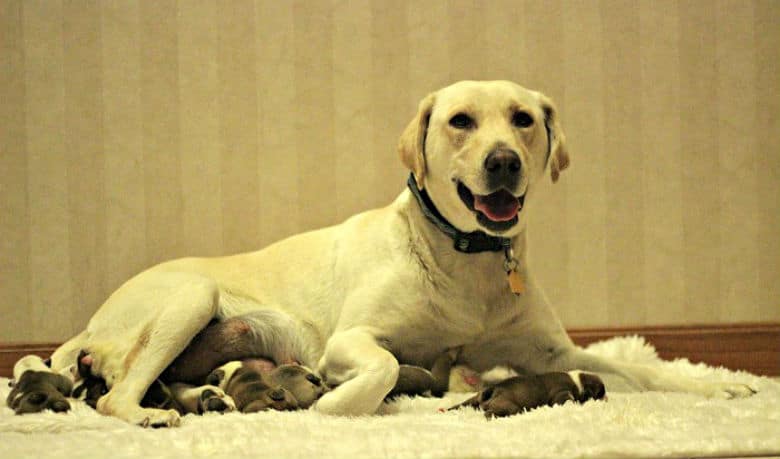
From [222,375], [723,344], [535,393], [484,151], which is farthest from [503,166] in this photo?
[723,344]

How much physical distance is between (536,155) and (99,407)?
4.81 ft

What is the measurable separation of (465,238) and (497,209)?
0.17 m

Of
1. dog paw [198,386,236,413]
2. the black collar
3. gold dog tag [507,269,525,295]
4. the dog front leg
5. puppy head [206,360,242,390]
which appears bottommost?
dog paw [198,386,236,413]

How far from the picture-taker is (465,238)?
244 cm

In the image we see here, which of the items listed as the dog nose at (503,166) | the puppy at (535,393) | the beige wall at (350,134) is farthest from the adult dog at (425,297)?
the beige wall at (350,134)

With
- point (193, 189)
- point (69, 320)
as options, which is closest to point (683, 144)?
point (193, 189)

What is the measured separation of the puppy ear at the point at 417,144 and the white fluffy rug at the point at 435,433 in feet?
2.33

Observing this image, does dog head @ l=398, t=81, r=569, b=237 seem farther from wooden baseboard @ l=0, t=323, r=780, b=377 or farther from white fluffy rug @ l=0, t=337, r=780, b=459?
wooden baseboard @ l=0, t=323, r=780, b=377

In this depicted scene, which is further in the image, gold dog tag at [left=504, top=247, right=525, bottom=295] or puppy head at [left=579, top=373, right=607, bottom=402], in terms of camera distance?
gold dog tag at [left=504, top=247, right=525, bottom=295]

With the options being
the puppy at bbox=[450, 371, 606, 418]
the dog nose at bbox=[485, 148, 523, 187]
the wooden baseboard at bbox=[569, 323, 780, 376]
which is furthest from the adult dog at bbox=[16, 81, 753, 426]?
the wooden baseboard at bbox=[569, 323, 780, 376]

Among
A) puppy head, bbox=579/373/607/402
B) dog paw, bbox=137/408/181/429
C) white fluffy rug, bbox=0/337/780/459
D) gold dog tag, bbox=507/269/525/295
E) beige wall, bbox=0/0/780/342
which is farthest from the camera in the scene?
beige wall, bbox=0/0/780/342

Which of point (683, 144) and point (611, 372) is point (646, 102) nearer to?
point (683, 144)

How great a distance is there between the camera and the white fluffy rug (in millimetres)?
1653

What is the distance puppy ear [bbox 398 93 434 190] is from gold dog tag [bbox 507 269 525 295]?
1.27 ft
